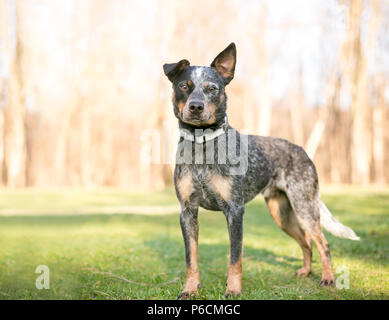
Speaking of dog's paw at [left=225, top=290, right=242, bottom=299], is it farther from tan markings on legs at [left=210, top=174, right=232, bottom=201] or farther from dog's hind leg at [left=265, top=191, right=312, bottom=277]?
dog's hind leg at [left=265, top=191, right=312, bottom=277]

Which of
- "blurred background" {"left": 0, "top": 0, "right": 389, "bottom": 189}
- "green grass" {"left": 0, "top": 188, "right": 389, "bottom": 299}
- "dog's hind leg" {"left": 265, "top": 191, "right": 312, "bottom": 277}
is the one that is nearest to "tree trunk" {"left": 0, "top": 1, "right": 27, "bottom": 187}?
"blurred background" {"left": 0, "top": 0, "right": 389, "bottom": 189}

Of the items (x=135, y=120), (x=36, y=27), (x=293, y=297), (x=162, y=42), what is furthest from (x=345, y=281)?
(x=135, y=120)

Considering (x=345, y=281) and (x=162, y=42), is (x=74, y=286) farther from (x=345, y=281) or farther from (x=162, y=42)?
(x=162, y=42)

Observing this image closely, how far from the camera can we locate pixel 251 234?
28.3ft

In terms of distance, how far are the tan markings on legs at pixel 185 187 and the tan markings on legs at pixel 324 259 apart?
1.71m

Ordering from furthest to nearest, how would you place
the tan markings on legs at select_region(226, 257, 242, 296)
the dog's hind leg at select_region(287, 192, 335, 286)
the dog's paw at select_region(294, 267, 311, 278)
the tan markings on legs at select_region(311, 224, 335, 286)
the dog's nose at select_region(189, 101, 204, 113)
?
1. the dog's paw at select_region(294, 267, 311, 278)
2. the dog's hind leg at select_region(287, 192, 335, 286)
3. the tan markings on legs at select_region(311, 224, 335, 286)
4. the tan markings on legs at select_region(226, 257, 242, 296)
5. the dog's nose at select_region(189, 101, 204, 113)

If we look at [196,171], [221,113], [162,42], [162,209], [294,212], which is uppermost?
[162,42]

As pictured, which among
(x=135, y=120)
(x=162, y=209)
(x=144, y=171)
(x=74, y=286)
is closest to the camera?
(x=74, y=286)

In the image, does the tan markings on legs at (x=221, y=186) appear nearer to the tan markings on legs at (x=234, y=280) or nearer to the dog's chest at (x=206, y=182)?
the dog's chest at (x=206, y=182)

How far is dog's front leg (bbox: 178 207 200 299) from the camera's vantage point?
13.9 ft

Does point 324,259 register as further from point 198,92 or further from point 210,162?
point 198,92

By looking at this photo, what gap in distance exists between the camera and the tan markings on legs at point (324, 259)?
470cm

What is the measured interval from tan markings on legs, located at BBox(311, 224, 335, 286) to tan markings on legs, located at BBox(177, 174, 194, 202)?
1713 mm

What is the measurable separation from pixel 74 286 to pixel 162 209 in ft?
30.1
